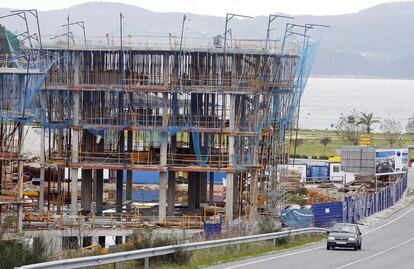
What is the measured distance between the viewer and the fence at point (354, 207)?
196 feet

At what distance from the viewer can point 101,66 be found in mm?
66188

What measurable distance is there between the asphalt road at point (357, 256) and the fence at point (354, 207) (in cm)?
307

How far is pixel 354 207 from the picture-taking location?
209ft

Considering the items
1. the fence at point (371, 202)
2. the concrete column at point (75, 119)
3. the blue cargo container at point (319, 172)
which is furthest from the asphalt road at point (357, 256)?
the blue cargo container at point (319, 172)

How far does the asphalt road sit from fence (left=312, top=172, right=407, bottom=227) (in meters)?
3.07

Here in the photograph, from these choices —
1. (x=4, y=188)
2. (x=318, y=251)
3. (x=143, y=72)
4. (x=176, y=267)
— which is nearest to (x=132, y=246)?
(x=176, y=267)

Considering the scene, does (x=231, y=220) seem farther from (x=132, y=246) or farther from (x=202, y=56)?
(x=132, y=246)

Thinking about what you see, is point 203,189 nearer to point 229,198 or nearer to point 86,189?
point 86,189

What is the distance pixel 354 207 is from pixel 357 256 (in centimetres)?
2340

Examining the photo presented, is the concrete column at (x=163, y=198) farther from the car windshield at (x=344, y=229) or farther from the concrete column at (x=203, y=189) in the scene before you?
the car windshield at (x=344, y=229)

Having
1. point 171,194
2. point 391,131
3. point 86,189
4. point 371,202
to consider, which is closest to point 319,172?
point 371,202

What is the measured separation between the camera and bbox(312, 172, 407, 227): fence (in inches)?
2357

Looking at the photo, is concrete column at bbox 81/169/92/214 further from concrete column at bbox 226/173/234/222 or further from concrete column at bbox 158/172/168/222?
concrete column at bbox 226/173/234/222

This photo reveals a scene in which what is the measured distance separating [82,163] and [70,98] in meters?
4.20
